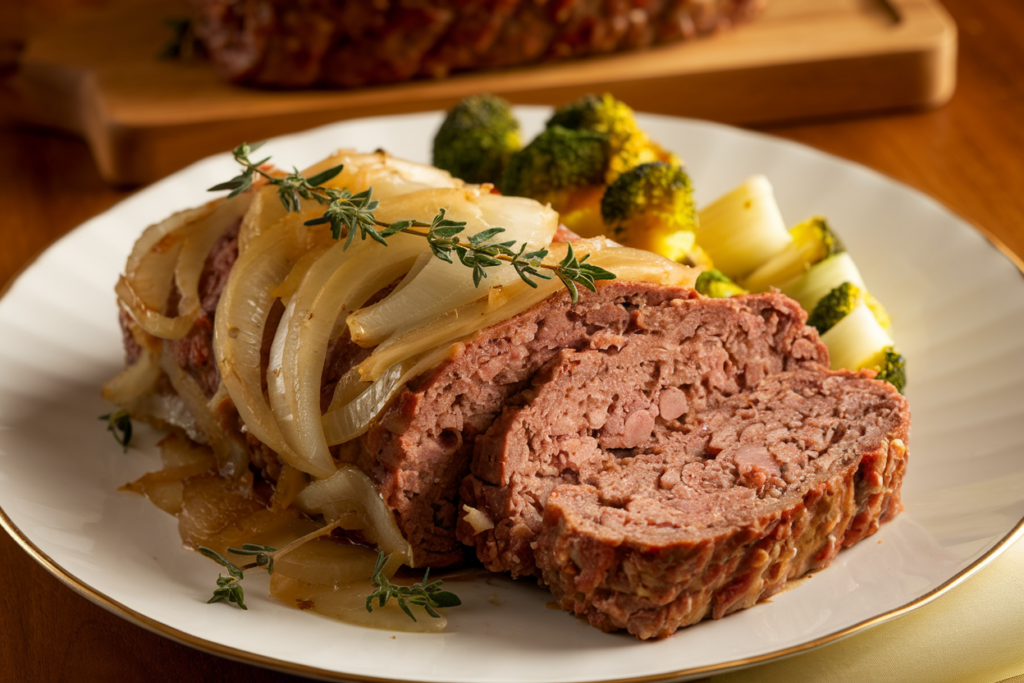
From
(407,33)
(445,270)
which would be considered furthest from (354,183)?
(407,33)

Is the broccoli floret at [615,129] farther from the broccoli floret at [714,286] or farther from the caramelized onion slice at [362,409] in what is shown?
the caramelized onion slice at [362,409]

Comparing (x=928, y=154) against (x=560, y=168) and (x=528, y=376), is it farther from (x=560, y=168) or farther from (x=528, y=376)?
(x=528, y=376)

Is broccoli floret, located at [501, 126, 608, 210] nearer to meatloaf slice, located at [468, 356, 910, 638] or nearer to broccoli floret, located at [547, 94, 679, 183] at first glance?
broccoli floret, located at [547, 94, 679, 183]

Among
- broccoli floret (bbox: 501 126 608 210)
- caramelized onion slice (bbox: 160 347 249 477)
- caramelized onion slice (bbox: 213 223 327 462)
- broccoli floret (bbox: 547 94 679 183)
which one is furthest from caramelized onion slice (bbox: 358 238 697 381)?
broccoli floret (bbox: 547 94 679 183)

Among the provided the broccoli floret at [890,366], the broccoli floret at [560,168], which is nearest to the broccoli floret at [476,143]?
the broccoli floret at [560,168]

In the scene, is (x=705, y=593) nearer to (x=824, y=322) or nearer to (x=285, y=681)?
(x=285, y=681)

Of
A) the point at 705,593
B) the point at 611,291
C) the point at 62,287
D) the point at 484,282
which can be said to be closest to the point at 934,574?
the point at 705,593
